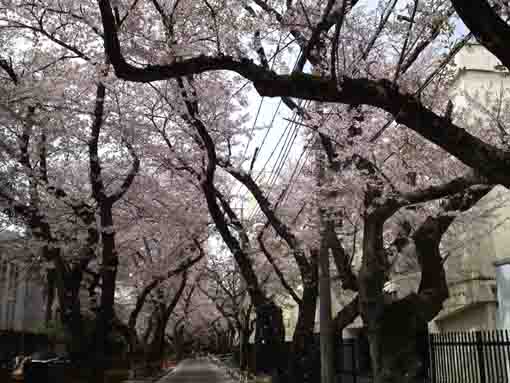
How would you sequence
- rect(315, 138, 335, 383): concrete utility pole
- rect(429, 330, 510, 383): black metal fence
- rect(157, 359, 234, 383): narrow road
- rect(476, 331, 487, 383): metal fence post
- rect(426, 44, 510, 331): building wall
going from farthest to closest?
1. rect(157, 359, 234, 383): narrow road
2. rect(426, 44, 510, 331): building wall
3. rect(315, 138, 335, 383): concrete utility pole
4. rect(476, 331, 487, 383): metal fence post
5. rect(429, 330, 510, 383): black metal fence

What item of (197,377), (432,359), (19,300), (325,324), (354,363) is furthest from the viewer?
(19,300)

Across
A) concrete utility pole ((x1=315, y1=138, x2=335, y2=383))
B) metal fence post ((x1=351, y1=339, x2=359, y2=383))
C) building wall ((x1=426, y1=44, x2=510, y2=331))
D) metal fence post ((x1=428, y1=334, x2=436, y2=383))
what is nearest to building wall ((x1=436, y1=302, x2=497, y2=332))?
building wall ((x1=426, y1=44, x2=510, y2=331))

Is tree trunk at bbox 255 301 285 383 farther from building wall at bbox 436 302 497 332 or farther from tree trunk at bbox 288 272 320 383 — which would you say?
building wall at bbox 436 302 497 332

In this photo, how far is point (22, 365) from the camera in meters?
17.6

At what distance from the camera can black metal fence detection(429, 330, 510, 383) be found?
35.8ft

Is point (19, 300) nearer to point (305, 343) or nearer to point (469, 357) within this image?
point (305, 343)

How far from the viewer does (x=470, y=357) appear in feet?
38.2

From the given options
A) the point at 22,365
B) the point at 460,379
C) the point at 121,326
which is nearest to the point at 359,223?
the point at 460,379

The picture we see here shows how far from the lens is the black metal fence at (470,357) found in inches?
429

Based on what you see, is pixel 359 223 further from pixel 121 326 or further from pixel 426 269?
pixel 121 326

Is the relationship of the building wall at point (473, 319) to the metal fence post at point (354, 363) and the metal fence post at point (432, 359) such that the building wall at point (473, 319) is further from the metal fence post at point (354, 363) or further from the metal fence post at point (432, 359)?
the metal fence post at point (432, 359)

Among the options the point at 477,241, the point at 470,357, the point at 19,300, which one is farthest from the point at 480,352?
the point at 19,300

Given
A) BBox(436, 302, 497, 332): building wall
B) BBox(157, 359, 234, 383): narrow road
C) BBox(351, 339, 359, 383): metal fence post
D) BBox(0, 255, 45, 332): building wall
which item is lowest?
BBox(157, 359, 234, 383): narrow road

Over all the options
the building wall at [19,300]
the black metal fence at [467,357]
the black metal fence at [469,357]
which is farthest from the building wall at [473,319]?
the building wall at [19,300]
